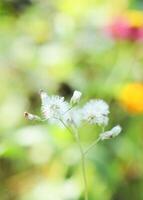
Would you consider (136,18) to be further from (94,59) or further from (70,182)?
(70,182)

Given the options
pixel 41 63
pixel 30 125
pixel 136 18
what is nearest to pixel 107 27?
pixel 136 18

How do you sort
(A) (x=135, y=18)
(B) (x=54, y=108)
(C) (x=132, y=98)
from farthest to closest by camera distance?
(A) (x=135, y=18)
(C) (x=132, y=98)
(B) (x=54, y=108)

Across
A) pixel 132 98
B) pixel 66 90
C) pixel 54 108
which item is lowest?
pixel 54 108

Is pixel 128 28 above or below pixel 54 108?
above

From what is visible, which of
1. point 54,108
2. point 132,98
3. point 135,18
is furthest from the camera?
point 135,18

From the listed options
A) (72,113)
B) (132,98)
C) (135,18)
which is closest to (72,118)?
(72,113)

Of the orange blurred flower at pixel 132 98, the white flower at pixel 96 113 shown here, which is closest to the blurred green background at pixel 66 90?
the orange blurred flower at pixel 132 98

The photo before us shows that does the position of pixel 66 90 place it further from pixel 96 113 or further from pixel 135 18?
pixel 96 113

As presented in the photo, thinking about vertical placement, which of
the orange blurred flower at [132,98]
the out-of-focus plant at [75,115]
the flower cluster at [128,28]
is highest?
the flower cluster at [128,28]

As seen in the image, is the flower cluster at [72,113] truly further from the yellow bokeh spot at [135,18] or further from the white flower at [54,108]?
Result: the yellow bokeh spot at [135,18]

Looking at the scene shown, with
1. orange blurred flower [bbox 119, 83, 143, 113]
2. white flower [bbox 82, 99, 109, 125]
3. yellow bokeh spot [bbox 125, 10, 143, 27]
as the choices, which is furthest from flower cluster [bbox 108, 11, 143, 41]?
white flower [bbox 82, 99, 109, 125]
